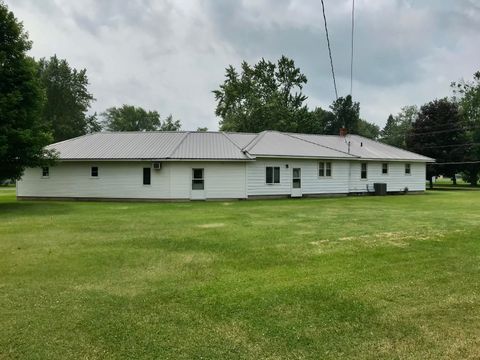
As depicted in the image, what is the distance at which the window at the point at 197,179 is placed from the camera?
2308cm

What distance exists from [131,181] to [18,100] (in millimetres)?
7703

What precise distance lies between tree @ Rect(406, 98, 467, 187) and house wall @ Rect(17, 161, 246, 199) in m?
25.8

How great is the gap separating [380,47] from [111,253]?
10.0m

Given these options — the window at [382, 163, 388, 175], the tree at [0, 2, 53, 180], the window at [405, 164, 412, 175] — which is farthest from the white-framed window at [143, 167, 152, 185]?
the window at [405, 164, 412, 175]

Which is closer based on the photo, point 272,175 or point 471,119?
point 272,175

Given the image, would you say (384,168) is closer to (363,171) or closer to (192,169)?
(363,171)

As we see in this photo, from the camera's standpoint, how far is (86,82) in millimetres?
62281

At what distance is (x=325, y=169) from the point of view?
26.1 meters

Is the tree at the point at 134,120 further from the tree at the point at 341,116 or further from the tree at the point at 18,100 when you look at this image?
the tree at the point at 18,100

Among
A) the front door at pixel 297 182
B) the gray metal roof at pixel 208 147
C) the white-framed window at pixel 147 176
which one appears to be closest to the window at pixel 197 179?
the gray metal roof at pixel 208 147

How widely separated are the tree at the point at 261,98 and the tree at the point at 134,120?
92.5 ft

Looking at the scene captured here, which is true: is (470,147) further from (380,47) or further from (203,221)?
(203,221)

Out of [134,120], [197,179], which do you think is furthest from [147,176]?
[134,120]

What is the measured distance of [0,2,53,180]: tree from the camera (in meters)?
17.1
